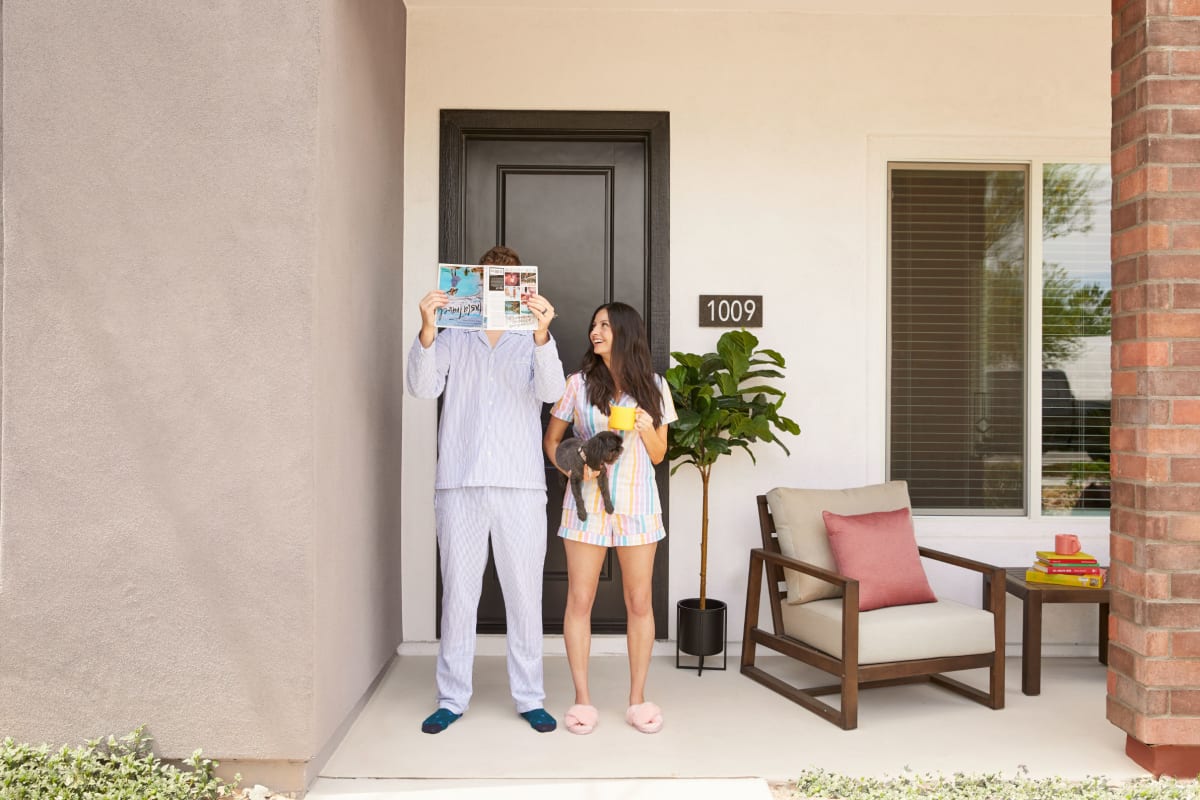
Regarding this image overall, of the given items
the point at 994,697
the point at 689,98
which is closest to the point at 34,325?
the point at 689,98

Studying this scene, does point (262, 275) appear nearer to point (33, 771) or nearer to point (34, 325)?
point (34, 325)

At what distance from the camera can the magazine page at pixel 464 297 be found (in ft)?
10.3

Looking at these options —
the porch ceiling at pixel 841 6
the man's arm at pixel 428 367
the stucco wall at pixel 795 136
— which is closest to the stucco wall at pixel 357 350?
the man's arm at pixel 428 367

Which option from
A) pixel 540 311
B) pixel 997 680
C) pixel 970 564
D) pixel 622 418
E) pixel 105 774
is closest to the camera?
pixel 105 774

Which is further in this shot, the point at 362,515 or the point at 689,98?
the point at 689,98

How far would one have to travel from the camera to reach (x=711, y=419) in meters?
3.82

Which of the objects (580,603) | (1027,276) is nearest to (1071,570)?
(1027,276)

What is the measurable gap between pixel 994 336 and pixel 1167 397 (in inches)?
64.5

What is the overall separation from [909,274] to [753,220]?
0.84 metres

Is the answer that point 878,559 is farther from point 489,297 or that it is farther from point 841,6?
point 841,6

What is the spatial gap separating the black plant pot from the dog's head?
109 centimetres

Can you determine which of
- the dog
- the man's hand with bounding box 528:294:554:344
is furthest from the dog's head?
the man's hand with bounding box 528:294:554:344

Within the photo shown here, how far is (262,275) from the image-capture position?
2.76 metres

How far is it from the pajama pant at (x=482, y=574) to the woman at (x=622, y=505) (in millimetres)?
146
